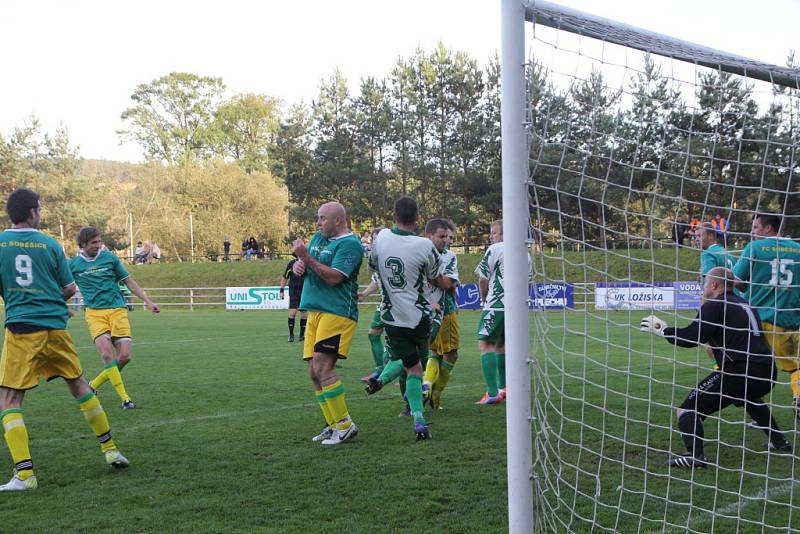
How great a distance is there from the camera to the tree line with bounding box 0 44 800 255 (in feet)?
15.2

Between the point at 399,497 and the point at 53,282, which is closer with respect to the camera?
the point at 399,497

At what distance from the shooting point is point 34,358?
5633mm

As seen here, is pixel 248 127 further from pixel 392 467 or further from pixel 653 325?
pixel 653 325

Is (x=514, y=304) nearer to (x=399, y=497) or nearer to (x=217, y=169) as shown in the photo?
(x=399, y=497)

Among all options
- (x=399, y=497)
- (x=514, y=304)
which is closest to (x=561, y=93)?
(x=514, y=304)

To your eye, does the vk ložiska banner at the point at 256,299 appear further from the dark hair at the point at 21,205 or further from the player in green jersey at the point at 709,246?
the dark hair at the point at 21,205

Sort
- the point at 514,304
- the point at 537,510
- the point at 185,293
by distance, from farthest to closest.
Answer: the point at 185,293, the point at 537,510, the point at 514,304

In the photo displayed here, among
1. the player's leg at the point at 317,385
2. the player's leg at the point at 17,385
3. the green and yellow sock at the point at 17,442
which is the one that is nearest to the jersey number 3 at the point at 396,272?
the player's leg at the point at 317,385

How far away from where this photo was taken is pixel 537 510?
13.4 ft

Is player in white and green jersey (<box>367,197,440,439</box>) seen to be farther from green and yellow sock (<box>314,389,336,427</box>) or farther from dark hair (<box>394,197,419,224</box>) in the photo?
green and yellow sock (<box>314,389,336,427</box>)

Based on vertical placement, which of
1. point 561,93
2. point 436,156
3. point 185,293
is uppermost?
point 436,156

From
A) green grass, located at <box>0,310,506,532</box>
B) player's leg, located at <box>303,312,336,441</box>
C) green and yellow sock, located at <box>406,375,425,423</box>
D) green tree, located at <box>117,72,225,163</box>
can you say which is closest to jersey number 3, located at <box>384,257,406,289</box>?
player's leg, located at <box>303,312,336,441</box>

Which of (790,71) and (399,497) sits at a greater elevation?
(790,71)

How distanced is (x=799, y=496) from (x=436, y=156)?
128ft
